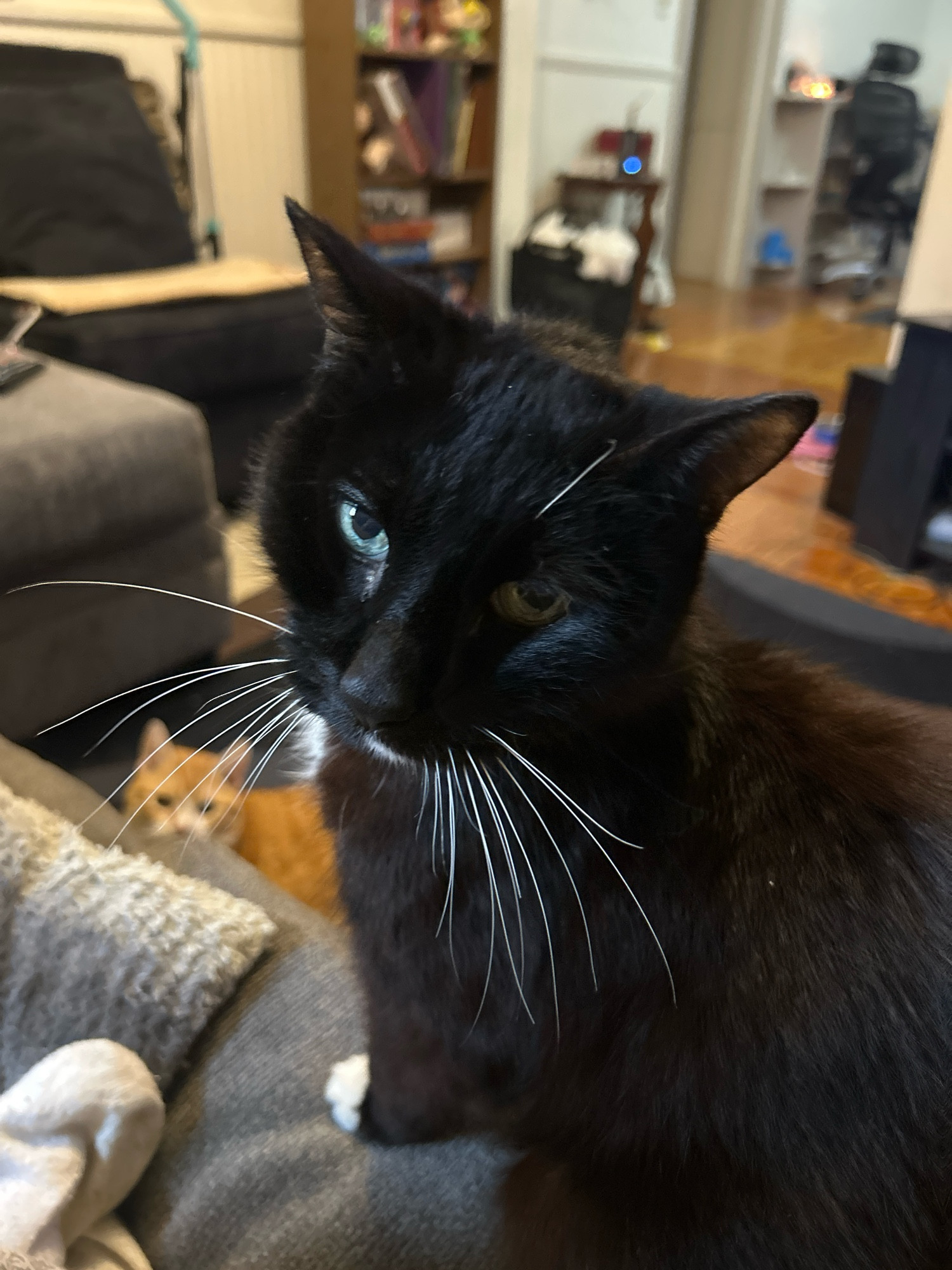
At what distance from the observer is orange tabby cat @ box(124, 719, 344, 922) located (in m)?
1.17

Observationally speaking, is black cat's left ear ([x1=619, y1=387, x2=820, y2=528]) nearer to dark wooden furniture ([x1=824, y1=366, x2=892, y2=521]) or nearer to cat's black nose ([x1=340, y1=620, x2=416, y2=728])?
cat's black nose ([x1=340, y1=620, x2=416, y2=728])

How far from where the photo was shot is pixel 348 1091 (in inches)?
32.1

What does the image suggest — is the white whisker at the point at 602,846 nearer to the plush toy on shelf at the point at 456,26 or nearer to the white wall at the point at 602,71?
the plush toy on shelf at the point at 456,26

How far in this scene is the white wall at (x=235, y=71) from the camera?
2.54 metres

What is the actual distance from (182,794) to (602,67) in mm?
4418

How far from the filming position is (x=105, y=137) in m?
2.37

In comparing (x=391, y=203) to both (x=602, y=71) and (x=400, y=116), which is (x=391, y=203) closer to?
(x=400, y=116)

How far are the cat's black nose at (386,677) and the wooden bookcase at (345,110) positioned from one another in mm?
2515

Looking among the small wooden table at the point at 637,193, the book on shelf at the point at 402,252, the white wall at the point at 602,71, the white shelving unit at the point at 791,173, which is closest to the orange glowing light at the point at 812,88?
the white shelving unit at the point at 791,173

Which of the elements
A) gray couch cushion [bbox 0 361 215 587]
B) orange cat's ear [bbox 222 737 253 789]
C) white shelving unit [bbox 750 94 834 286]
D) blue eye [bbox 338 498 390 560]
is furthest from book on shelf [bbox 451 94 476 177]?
blue eye [bbox 338 498 390 560]

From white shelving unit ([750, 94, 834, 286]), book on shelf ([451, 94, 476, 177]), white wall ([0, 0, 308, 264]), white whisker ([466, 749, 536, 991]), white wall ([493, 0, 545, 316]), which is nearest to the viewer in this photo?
white whisker ([466, 749, 536, 991])

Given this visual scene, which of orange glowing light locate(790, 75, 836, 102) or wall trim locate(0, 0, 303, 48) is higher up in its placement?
orange glowing light locate(790, 75, 836, 102)

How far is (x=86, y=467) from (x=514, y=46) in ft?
10.7

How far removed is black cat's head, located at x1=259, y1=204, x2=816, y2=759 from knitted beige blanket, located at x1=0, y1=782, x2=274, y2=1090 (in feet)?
1.18
